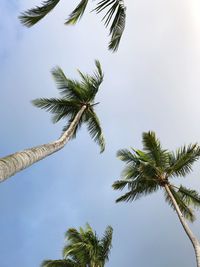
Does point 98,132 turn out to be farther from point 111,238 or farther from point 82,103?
point 111,238

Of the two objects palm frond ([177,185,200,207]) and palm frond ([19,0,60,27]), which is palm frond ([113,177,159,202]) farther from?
palm frond ([19,0,60,27])

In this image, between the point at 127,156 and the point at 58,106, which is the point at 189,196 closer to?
the point at 127,156

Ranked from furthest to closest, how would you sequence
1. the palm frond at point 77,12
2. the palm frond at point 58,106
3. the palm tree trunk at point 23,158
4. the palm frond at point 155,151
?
the palm frond at point 155,151, the palm frond at point 58,106, the palm frond at point 77,12, the palm tree trunk at point 23,158

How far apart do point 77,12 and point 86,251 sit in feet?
46.1

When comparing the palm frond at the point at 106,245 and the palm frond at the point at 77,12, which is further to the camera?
the palm frond at the point at 106,245

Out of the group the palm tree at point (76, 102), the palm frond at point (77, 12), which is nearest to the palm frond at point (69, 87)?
the palm tree at point (76, 102)

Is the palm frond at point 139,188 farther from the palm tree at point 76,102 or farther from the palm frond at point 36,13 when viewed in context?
the palm frond at point 36,13

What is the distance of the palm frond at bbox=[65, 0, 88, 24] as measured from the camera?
11977mm

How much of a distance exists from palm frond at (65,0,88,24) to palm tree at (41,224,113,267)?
13.3 m

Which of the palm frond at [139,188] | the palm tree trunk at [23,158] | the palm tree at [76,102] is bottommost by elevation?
the palm tree trunk at [23,158]

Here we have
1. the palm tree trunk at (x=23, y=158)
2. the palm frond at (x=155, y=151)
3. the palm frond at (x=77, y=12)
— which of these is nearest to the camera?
the palm tree trunk at (x=23, y=158)

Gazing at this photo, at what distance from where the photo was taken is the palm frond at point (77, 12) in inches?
472

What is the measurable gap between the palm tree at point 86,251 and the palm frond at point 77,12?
13.3 m

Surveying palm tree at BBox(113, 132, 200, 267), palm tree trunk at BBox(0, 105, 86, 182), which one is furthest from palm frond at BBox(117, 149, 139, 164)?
palm tree trunk at BBox(0, 105, 86, 182)
